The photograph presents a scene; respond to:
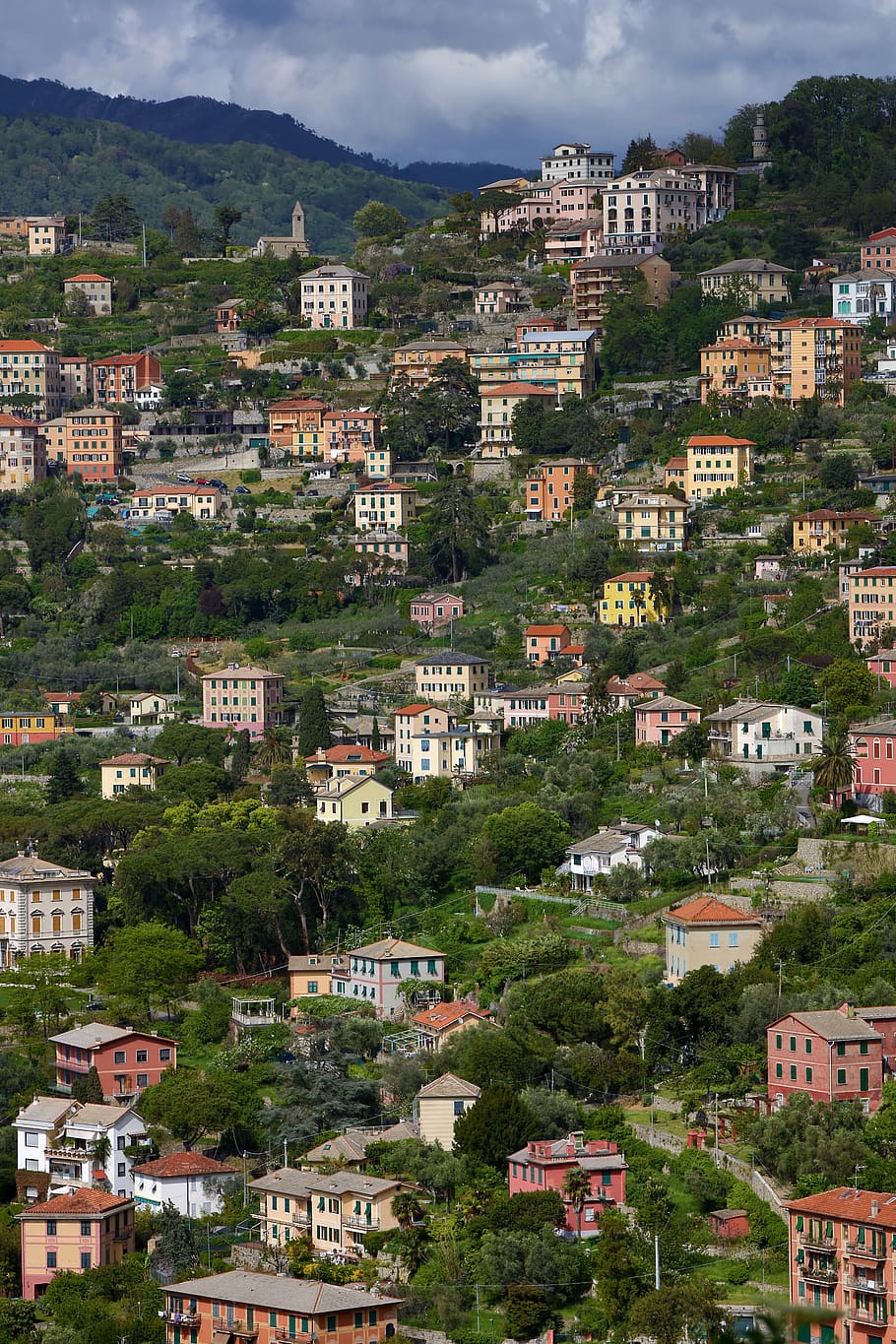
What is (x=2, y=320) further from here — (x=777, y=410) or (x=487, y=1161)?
(x=487, y=1161)

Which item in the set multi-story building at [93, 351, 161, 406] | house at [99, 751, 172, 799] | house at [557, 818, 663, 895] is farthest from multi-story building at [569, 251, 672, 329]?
house at [557, 818, 663, 895]

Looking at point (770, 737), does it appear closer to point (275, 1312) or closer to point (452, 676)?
point (452, 676)

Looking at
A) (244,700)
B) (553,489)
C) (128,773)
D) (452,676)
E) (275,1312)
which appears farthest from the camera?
(553,489)

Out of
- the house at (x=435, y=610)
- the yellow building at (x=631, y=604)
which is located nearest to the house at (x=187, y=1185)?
the yellow building at (x=631, y=604)

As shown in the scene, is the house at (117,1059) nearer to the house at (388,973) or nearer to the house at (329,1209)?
the house at (388,973)

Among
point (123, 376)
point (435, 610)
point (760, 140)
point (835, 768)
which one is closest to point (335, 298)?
point (123, 376)

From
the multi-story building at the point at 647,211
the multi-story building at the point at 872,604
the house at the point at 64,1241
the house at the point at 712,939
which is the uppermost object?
the multi-story building at the point at 647,211
